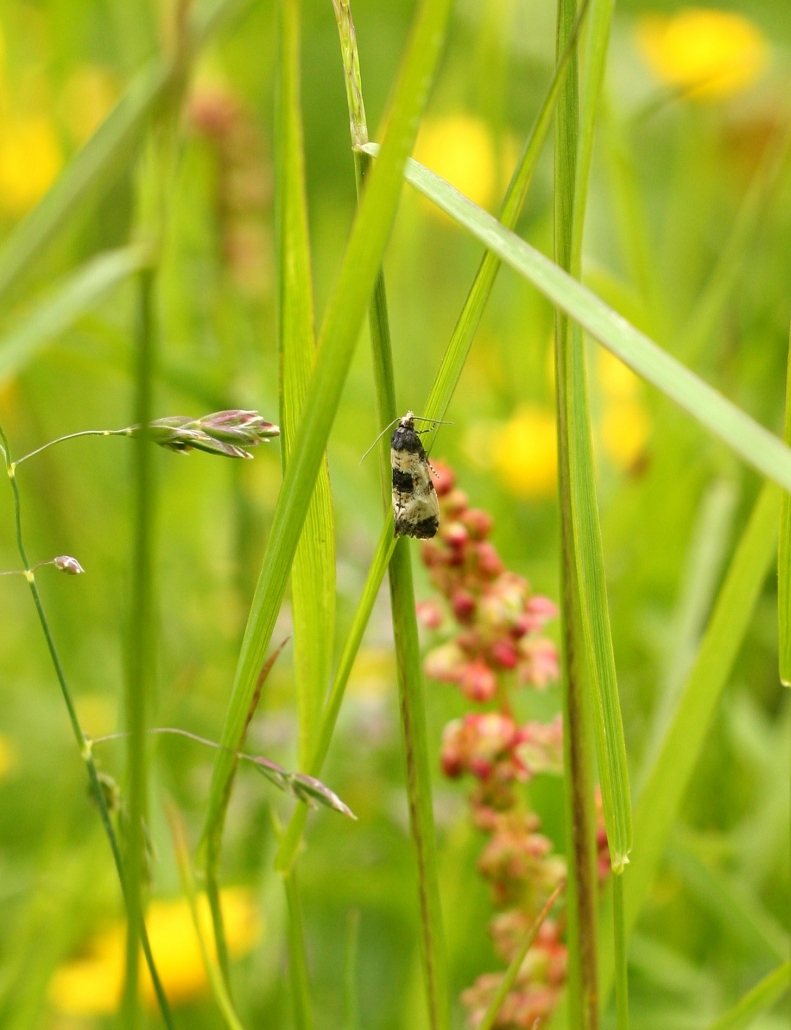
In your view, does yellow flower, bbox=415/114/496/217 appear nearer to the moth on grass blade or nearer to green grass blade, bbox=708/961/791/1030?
the moth on grass blade

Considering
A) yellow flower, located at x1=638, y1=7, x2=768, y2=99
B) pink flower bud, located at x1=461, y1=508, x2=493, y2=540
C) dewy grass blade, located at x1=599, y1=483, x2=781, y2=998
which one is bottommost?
dewy grass blade, located at x1=599, y1=483, x2=781, y2=998

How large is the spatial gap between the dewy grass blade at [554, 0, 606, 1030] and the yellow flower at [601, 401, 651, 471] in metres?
1.40

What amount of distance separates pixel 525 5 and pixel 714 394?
3281 mm

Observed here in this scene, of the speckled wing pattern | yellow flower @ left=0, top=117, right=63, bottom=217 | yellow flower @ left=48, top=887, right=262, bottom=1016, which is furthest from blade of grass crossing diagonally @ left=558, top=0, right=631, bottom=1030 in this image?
yellow flower @ left=0, top=117, right=63, bottom=217

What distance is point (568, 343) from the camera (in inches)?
27.7

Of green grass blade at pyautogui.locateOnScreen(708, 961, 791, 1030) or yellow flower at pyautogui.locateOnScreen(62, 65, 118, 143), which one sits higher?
yellow flower at pyautogui.locateOnScreen(62, 65, 118, 143)

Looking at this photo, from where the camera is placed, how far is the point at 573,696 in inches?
29.6

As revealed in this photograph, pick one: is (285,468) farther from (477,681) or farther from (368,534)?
(368,534)

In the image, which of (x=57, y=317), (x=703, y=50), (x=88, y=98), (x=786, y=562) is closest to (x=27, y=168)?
(x=88, y=98)

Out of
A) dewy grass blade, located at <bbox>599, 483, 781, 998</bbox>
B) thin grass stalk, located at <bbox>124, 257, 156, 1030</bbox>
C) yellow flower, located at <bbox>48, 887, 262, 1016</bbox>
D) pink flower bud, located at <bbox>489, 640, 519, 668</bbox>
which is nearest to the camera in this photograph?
thin grass stalk, located at <bbox>124, 257, 156, 1030</bbox>

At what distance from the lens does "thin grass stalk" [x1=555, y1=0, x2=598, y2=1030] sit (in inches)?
27.6

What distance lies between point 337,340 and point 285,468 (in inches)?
5.5

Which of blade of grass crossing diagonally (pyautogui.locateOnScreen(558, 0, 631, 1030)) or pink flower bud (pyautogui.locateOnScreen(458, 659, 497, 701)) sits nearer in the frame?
blade of grass crossing diagonally (pyautogui.locateOnScreen(558, 0, 631, 1030))

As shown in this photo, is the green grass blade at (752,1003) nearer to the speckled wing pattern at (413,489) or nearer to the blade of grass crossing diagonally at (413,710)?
the blade of grass crossing diagonally at (413,710)
